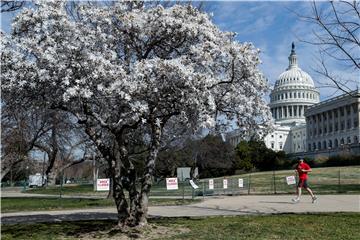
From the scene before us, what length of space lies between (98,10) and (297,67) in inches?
6962

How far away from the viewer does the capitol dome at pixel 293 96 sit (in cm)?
17275

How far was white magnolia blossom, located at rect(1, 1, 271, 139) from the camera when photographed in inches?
457

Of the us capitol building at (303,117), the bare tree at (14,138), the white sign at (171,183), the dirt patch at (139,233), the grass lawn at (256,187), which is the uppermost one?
the us capitol building at (303,117)

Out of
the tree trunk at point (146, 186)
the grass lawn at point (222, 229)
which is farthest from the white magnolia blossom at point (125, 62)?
the grass lawn at point (222, 229)

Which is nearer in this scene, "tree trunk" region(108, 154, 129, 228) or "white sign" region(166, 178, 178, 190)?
"tree trunk" region(108, 154, 129, 228)

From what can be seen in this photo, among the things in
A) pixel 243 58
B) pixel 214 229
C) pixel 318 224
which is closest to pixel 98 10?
pixel 243 58

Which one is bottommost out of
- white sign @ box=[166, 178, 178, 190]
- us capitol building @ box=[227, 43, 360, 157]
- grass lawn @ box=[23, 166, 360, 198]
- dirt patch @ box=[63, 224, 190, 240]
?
dirt patch @ box=[63, 224, 190, 240]

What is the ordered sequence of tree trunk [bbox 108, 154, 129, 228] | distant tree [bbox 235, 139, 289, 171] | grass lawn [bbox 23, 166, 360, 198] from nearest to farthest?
tree trunk [bbox 108, 154, 129, 228], grass lawn [bbox 23, 166, 360, 198], distant tree [bbox 235, 139, 289, 171]

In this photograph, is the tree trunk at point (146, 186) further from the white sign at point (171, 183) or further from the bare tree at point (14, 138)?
the bare tree at point (14, 138)

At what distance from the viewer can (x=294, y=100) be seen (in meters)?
174

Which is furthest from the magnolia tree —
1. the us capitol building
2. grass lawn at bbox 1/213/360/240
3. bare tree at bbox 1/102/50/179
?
the us capitol building

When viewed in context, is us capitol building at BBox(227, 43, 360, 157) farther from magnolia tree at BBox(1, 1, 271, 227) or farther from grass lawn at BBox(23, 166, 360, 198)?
magnolia tree at BBox(1, 1, 271, 227)

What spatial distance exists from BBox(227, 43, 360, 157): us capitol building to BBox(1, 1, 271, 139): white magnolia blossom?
430 ft

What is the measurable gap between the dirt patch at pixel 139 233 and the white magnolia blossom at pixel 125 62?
275cm
